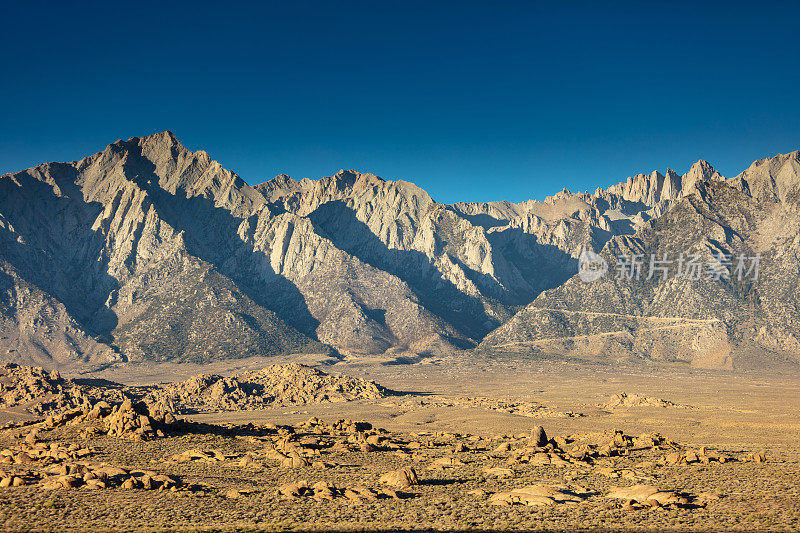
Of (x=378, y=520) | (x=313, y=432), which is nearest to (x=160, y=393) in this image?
(x=313, y=432)

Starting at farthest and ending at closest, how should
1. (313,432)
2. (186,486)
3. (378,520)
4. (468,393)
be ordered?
(468,393) < (313,432) < (186,486) < (378,520)

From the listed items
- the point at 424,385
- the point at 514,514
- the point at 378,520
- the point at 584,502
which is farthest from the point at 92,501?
the point at 424,385

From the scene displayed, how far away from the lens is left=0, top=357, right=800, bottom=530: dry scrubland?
36531 millimetres

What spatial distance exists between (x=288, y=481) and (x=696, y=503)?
28.7 m

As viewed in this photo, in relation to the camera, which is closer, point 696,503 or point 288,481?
point 696,503

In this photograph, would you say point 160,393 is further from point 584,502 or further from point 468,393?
point 584,502

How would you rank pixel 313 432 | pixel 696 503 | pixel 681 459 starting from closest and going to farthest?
pixel 696 503 < pixel 681 459 < pixel 313 432

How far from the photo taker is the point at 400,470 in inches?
1875

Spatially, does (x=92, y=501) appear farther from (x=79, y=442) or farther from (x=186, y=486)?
(x=79, y=442)

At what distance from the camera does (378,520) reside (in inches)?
1431

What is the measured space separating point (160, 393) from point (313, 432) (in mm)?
66396

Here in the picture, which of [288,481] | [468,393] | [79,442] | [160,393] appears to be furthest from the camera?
[468,393]

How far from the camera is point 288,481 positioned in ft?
154

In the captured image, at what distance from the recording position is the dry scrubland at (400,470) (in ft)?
120
